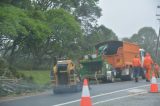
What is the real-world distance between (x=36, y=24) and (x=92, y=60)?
8.95 m

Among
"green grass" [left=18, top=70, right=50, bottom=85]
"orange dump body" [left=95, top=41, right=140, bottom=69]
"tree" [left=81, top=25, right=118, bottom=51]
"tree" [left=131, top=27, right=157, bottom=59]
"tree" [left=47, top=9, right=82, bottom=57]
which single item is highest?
"tree" [left=131, top=27, right=157, bottom=59]

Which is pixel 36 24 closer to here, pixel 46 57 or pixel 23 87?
pixel 23 87

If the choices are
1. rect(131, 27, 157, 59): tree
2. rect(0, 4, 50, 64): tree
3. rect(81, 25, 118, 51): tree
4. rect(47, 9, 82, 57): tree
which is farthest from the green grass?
rect(131, 27, 157, 59): tree

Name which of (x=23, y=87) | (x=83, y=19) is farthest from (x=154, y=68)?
(x=83, y=19)

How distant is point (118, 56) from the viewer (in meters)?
34.8

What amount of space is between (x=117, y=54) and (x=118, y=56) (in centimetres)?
17

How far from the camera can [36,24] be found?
133 feet

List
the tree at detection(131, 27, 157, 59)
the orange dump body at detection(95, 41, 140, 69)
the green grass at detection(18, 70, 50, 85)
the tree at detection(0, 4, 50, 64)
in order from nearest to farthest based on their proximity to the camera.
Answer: the tree at detection(0, 4, 50, 64) < the green grass at detection(18, 70, 50, 85) < the orange dump body at detection(95, 41, 140, 69) < the tree at detection(131, 27, 157, 59)

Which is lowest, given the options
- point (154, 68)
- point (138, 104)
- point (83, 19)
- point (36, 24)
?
point (138, 104)

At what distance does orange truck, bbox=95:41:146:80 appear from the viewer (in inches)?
1368

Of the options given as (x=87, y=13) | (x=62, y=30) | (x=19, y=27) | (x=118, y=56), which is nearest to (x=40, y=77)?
(x=19, y=27)

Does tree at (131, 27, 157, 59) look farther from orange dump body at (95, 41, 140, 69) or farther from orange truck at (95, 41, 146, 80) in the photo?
orange dump body at (95, 41, 140, 69)

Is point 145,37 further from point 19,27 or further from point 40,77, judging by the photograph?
point 19,27

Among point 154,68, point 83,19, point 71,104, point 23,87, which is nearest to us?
point 71,104
